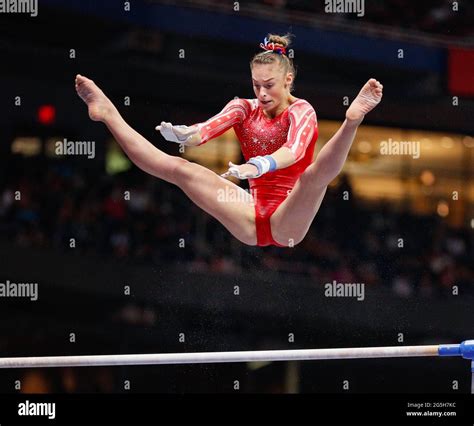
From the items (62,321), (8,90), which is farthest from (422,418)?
(8,90)

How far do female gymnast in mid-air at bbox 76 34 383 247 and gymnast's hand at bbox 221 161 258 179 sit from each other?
583 mm

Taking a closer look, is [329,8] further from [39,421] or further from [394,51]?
[39,421]

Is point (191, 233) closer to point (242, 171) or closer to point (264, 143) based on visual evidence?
point (264, 143)

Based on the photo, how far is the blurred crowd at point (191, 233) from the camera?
930 cm

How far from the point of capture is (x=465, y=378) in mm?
9844

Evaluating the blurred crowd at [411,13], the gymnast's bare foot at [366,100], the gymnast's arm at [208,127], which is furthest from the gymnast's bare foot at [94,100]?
the blurred crowd at [411,13]

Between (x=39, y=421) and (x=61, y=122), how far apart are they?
3651 mm

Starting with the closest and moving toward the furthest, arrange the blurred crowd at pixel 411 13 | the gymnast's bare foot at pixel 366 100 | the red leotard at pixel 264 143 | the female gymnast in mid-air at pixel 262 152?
the gymnast's bare foot at pixel 366 100, the female gymnast in mid-air at pixel 262 152, the red leotard at pixel 264 143, the blurred crowd at pixel 411 13

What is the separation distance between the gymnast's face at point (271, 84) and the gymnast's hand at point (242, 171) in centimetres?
88

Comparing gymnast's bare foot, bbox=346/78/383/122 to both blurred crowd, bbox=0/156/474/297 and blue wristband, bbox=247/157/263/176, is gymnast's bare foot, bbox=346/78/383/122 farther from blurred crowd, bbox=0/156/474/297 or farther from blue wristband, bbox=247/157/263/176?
blurred crowd, bbox=0/156/474/297

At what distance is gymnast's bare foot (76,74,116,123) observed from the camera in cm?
620

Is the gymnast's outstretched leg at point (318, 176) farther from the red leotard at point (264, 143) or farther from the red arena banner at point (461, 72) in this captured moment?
the red arena banner at point (461, 72)

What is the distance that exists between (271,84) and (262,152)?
1.36ft

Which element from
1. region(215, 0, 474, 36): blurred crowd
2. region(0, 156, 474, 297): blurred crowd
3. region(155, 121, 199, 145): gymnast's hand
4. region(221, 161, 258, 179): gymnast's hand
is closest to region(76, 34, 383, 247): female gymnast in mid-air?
region(155, 121, 199, 145): gymnast's hand
